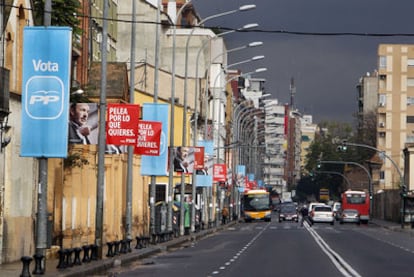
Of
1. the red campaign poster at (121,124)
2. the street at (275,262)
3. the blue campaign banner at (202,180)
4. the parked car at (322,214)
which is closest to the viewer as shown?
the street at (275,262)

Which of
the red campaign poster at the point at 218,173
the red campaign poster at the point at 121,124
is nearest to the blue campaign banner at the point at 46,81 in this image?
the red campaign poster at the point at 121,124

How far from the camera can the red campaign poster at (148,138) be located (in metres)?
41.9

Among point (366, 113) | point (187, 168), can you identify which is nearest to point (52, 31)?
point (187, 168)

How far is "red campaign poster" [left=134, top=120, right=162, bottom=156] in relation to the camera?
138ft

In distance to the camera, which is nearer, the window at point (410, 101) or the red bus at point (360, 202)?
the red bus at point (360, 202)

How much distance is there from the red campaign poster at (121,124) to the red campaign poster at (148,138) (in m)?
4.90

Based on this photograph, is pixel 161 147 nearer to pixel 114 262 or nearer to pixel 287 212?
pixel 114 262

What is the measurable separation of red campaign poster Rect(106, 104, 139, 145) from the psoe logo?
9506 millimetres

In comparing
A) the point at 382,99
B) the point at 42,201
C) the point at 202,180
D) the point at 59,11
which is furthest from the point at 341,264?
the point at 382,99

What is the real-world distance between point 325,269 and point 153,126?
10.1m

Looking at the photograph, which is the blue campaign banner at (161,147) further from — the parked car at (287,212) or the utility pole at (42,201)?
the parked car at (287,212)

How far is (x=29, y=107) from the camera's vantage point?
2714 centimetres

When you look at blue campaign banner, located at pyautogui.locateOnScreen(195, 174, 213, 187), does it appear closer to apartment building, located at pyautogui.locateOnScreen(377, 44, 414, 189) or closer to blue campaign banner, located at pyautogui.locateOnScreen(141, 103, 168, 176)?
A: blue campaign banner, located at pyautogui.locateOnScreen(141, 103, 168, 176)

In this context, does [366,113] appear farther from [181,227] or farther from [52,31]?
[52,31]
